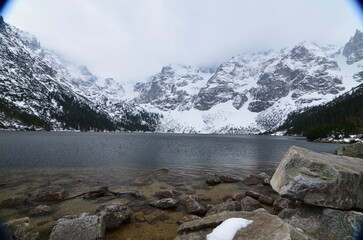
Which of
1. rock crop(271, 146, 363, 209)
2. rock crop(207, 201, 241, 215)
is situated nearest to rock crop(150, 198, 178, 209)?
rock crop(207, 201, 241, 215)

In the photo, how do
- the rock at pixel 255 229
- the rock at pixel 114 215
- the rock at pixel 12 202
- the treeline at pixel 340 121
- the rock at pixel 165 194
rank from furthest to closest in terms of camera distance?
1. the treeline at pixel 340 121
2. the rock at pixel 165 194
3. the rock at pixel 12 202
4. the rock at pixel 114 215
5. the rock at pixel 255 229

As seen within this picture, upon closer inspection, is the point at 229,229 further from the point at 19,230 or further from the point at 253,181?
the point at 253,181

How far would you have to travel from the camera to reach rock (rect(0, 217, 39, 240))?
1019 cm

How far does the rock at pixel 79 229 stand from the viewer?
33.1ft

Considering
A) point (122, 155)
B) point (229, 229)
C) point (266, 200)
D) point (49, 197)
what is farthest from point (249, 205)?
point (122, 155)

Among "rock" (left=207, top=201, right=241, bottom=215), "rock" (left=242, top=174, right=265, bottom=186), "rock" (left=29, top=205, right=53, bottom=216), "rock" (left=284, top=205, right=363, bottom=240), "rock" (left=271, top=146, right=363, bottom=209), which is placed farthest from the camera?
"rock" (left=242, top=174, right=265, bottom=186)

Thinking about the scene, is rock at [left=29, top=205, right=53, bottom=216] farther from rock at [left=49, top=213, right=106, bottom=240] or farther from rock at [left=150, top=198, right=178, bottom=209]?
rock at [left=150, top=198, right=178, bottom=209]

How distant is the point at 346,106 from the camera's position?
163 meters

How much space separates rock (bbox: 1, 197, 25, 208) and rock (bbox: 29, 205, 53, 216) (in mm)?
2524

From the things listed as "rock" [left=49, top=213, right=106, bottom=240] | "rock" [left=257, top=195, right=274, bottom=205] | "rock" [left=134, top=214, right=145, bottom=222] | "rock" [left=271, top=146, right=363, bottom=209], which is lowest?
"rock" [left=134, top=214, right=145, bottom=222]

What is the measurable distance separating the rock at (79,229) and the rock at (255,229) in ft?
15.6

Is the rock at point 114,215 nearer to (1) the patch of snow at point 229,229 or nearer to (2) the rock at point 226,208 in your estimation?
(2) the rock at point 226,208

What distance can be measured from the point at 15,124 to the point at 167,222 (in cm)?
22901

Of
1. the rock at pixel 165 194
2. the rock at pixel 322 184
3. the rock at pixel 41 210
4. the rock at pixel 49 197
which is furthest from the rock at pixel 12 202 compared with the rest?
the rock at pixel 322 184
